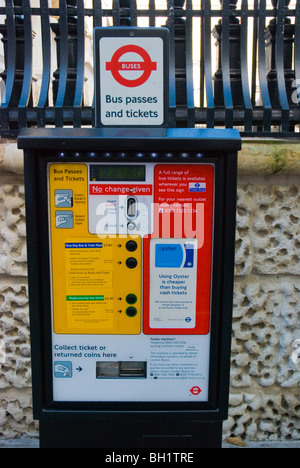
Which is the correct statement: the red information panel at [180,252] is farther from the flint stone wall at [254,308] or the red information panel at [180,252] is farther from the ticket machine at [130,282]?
the flint stone wall at [254,308]

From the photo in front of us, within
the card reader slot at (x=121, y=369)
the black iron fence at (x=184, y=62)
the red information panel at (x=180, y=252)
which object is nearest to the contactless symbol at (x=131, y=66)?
the red information panel at (x=180, y=252)

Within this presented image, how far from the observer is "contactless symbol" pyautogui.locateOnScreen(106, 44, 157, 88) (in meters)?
1.77

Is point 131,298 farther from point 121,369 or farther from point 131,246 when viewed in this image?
point 121,369

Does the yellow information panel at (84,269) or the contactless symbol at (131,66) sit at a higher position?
the contactless symbol at (131,66)

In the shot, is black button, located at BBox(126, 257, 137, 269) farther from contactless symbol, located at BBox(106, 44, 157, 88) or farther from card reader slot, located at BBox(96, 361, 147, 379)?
contactless symbol, located at BBox(106, 44, 157, 88)

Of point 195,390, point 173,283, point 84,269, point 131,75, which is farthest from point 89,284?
point 131,75

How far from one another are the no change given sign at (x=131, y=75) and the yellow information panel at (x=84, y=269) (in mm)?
283

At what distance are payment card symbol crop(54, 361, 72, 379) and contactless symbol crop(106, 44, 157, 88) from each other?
3.54 feet

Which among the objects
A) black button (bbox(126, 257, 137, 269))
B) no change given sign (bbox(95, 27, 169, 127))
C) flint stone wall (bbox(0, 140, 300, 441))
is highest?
no change given sign (bbox(95, 27, 169, 127))

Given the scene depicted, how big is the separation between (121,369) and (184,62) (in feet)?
7.01

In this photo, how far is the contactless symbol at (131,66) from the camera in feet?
5.80

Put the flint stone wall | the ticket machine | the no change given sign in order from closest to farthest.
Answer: the ticket machine → the no change given sign → the flint stone wall

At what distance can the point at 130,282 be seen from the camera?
1738 millimetres

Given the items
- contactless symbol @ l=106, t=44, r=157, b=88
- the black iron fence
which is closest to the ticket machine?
contactless symbol @ l=106, t=44, r=157, b=88
